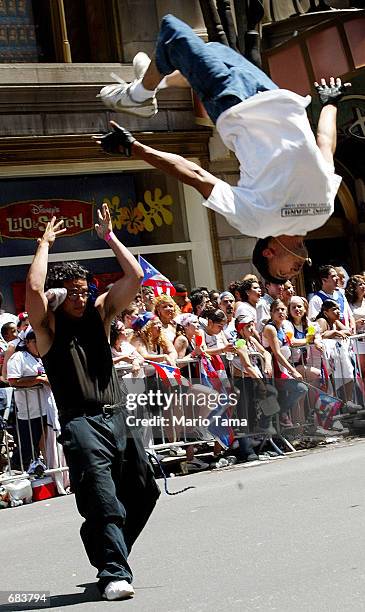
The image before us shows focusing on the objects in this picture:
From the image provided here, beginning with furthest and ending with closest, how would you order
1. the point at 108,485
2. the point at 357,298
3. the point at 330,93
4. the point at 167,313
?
1. the point at 357,298
2. the point at 167,313
3. the point at 108,485
4. the point at 330,93

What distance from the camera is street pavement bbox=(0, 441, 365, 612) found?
7.18 meters

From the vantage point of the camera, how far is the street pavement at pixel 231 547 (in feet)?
23.6

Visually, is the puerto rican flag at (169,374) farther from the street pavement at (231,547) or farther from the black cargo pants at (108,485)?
the black cargo pants at (108,485)

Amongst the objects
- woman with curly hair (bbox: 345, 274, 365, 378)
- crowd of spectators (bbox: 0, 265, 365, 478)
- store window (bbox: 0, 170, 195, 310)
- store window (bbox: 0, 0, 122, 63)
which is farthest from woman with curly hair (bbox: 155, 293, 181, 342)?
store window (bbox: 0, 0, 122, 63)

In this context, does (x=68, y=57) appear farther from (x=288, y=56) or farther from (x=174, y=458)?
(x=174, y=458)

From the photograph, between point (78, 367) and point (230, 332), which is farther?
point (230, 332)

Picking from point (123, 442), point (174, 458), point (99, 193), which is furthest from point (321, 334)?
point (123, 442)

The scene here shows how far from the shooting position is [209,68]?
21.7 ft

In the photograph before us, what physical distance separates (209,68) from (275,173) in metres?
0.64

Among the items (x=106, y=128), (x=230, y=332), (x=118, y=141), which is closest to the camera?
(x=118, y=141)

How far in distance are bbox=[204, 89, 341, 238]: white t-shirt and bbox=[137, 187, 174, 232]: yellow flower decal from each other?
1208 cm

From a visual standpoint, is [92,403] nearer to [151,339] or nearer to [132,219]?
[151,339]

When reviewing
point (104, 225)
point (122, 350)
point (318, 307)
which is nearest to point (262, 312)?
point (318, 307)

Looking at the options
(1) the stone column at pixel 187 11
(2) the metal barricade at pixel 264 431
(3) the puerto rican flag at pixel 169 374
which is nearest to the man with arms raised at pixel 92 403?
(3) the puerto rican flag at pixel 169 374
